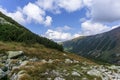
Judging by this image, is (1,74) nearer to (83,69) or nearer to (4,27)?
(83,69)

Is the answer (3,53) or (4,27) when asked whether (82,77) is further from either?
(4,27)

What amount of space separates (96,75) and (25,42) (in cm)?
5174

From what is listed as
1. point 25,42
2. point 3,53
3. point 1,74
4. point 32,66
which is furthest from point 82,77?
point 25,42

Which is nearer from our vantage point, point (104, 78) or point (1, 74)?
point (1, 74)

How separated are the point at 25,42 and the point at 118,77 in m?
50.5

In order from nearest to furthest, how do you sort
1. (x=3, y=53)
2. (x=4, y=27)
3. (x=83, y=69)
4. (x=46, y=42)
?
1. (x=83, y=69)
2. (x=3, y=53)
3. (x=4, y=27)
4. (x=46, y=42)

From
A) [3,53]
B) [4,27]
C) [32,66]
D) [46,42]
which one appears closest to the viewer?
[32,66]

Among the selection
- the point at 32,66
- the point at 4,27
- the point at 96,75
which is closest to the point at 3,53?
the point at 32,66

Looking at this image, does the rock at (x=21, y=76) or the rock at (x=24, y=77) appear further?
the rock at (x=21, y=76)

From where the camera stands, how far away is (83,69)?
31594mm

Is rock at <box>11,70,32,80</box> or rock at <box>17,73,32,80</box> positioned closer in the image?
rock at <box>17,73,32,80</box>

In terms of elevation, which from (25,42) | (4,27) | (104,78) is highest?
(4,27)

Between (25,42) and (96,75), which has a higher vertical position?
(25,42)

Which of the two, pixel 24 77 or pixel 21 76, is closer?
pixel 24 77
